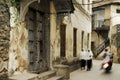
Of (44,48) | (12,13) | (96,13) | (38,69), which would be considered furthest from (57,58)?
(96,13)

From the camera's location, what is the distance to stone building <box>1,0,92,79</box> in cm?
882

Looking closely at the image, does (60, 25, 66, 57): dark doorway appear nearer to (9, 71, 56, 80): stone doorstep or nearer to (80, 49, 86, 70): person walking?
(9, 71, 56, 80): stone doorstep

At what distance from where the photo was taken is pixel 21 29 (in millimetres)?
9391

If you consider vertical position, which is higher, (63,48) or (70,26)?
(70,26)

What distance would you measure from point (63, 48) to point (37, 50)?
172 inches

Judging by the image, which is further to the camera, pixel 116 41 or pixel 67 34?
pixel 116 41

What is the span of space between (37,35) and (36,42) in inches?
11.3

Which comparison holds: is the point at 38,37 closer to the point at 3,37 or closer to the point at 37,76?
the point at 37,76

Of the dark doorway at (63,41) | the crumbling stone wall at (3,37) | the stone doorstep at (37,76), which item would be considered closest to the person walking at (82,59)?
the dark doorway at (63,41)

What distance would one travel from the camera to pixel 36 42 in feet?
36.7

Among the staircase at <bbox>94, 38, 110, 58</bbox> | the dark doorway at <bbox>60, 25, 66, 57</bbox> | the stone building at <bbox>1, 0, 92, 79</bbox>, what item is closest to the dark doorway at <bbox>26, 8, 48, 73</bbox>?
the stone building at <bbox>1, 0, 92, 79</bbox>

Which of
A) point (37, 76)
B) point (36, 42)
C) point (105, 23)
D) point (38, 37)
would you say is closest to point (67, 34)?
point (38, 37)

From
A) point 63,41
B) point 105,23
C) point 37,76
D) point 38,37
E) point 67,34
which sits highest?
point 105,23

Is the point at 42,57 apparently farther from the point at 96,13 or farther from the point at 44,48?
the point at 96,13
